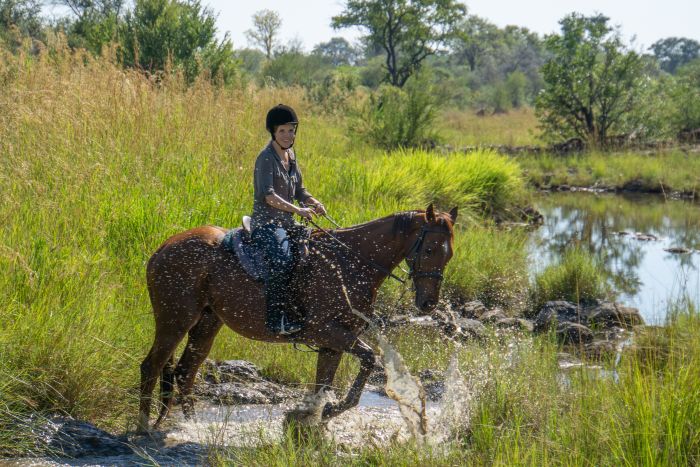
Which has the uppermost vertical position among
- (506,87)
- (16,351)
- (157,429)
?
(506,87)

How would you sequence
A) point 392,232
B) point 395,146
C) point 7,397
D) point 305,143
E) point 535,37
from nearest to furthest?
point 7,397, point 392,232, point 305,143, point 395,146, point 535,37

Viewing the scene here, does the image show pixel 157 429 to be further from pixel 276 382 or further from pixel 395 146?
pixel 395 146

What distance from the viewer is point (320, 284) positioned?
246 inches

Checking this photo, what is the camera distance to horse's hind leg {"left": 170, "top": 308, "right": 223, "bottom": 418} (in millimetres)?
6859

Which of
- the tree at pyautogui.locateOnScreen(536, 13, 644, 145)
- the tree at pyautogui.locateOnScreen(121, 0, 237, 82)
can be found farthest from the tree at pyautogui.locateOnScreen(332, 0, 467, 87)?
the tree at pyautogui.locateOnScreen(121, 0, 237, 82)

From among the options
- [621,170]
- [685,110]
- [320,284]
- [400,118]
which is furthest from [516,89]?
[320,284]

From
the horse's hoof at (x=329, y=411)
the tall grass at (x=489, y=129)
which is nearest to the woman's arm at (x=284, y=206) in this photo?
the horse's hoof at (x=329, y=411)

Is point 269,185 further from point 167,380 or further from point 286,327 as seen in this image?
point 167,380

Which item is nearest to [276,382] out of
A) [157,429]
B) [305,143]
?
[157,429]

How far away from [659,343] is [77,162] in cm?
649

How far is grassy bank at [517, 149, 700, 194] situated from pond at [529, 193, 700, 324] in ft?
2.81

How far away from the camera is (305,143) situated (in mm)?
17078

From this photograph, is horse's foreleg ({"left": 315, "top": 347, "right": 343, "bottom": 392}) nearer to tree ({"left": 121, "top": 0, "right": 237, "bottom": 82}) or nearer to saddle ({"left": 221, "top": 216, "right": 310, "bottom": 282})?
saddle ({"left": 221, "top": 216, "right": 310, "bottom": 282})

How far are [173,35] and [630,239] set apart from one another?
1107cm
